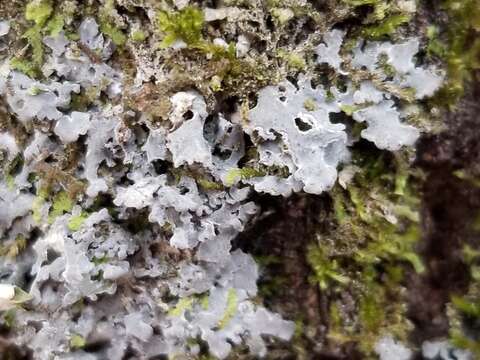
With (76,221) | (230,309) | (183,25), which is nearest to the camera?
(183,25)

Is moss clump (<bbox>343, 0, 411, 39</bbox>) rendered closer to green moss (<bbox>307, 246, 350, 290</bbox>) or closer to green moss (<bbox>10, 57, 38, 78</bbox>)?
green moss (<bbox>307, 246, 350, 290</bbox>)

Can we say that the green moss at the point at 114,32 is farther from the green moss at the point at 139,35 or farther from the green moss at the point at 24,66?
the green moss at the point at 24,66

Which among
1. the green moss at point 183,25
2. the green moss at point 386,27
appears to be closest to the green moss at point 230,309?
the green moss at point 183,25

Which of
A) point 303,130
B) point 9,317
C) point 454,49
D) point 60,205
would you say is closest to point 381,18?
point 454,49

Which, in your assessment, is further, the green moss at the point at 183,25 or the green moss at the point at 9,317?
the green moss at the point at 9,317

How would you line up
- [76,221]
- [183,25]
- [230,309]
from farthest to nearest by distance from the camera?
1. [230,309]
2. [76,221]
3. [183,25]

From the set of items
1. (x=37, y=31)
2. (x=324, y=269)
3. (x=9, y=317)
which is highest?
(x=37, y=31)

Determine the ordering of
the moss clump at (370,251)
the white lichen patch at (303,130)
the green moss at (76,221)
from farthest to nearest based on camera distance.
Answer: the moss clump at (370,251), the green moss at (76,221), the white lichen patch at (303,130)

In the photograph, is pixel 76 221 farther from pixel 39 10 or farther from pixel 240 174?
pixel 39 10

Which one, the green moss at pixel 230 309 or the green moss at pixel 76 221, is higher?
the green moss at pixel 76 221
